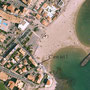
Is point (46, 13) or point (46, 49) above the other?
point (46, 13)

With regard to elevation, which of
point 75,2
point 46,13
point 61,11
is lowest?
point 46,13

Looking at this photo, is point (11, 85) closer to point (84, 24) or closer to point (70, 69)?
point (70, 69)

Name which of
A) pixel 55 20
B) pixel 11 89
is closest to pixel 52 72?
pixel 11 89

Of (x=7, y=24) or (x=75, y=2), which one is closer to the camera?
(x=7, y=24)

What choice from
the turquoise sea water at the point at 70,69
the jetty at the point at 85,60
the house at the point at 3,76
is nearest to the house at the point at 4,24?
the house at the point at 3,76

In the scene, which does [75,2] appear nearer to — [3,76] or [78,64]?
[78,64]

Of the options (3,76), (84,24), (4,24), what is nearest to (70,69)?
(84,24)
